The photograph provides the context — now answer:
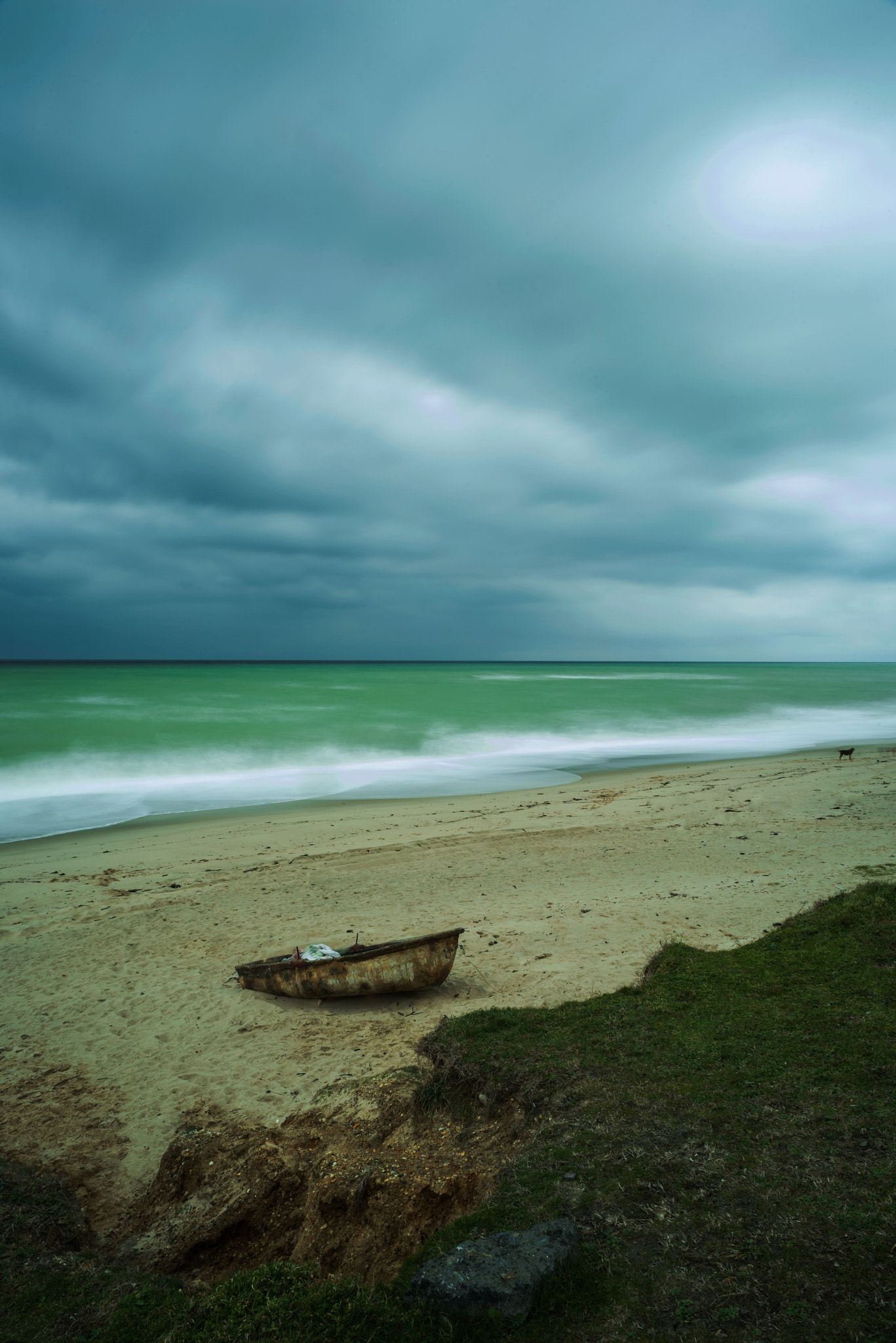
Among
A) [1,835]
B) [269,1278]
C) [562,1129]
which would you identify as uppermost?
[562,1129]

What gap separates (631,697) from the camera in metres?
64.3

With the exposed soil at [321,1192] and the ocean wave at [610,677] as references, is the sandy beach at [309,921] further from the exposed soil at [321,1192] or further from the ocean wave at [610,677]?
the ocean wave at [610,677]

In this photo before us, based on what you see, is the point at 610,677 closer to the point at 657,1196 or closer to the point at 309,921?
the point at 309,921

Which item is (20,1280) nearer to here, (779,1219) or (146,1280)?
(146,1280)

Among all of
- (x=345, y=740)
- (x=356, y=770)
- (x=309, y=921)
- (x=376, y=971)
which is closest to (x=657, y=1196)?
(x=376, y=971)

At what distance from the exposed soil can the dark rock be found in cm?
74

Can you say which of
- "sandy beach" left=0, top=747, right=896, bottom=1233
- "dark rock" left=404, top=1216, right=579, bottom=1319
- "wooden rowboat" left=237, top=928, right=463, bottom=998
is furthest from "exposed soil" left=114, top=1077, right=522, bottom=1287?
"wooden rowboat" left=237, top=928, right=463, bottom=998

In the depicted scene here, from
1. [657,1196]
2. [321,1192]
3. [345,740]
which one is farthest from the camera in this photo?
[345,740]

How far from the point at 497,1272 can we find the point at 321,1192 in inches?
74.3

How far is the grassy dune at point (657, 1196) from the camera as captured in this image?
2.94 meters

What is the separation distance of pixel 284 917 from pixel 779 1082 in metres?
7.77

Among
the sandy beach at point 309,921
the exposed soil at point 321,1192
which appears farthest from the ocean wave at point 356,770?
the exposed soil at point 321,1192

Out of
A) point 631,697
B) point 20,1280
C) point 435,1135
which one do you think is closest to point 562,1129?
point 435,1135

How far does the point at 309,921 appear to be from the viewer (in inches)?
406
